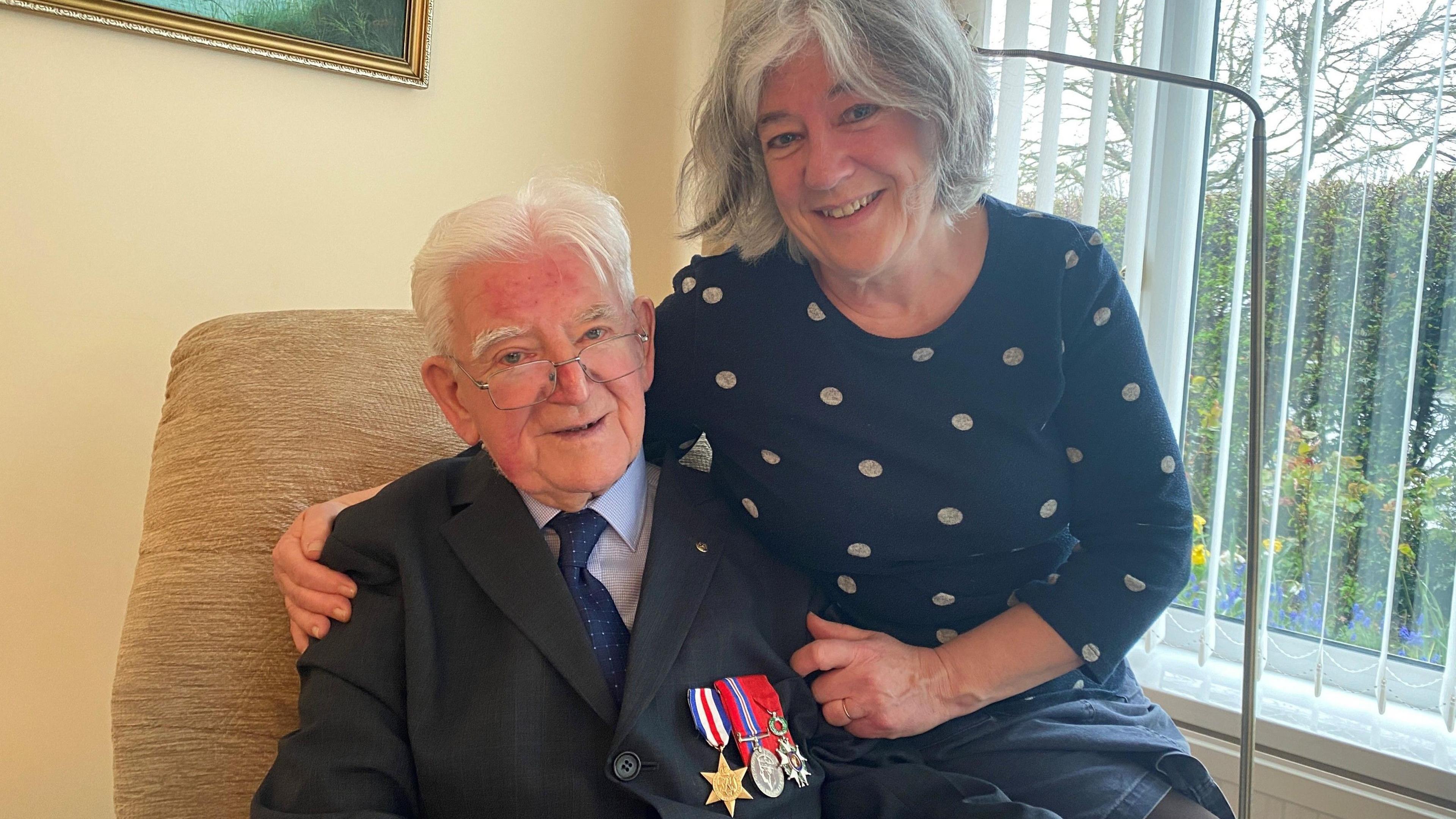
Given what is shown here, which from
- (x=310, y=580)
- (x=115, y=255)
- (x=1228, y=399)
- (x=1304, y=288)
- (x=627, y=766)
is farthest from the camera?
(x=1228, y=399)

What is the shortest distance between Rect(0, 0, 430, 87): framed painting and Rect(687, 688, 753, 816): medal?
59.2 inches

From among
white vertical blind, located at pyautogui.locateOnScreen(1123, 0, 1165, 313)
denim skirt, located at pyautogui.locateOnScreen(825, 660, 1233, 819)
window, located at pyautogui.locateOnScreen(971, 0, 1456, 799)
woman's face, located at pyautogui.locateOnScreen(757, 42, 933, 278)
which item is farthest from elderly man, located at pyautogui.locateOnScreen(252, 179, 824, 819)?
white vertical blind, located at pyautogui.locateOnScreen(1123, 0, 1165, 313)

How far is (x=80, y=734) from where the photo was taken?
175 cm

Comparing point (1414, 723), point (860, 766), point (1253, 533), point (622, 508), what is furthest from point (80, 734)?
point (1414, 723)

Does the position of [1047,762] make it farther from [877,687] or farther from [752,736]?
[752,736]

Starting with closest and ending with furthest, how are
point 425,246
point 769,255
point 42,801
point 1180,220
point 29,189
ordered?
point 425,246
point 769,255
point 29,189
point 42,801
point 1180,220

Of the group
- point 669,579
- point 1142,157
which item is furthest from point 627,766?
point 1142,157

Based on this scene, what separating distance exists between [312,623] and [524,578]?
25 cm

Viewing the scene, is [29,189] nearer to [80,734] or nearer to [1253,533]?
[80,734]

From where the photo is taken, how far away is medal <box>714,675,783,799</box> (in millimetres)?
1104

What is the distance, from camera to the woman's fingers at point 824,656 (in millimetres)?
1223

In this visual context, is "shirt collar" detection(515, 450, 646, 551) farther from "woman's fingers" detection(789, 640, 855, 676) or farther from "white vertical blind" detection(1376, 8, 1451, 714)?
"white vertical blind" detection(1376, 8, 1451, 714)

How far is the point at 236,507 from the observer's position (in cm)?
128

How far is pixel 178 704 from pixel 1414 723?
6.79 feet
